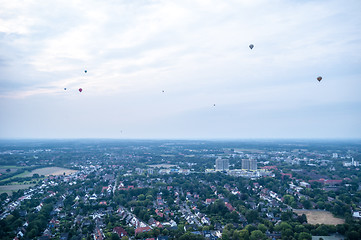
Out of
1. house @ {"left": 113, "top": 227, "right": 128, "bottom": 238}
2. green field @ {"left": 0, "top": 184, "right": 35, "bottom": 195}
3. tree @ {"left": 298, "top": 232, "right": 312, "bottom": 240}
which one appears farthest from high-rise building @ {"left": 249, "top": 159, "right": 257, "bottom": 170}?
green field @ {"left": 0, "top": 184, "right": 35, "bottom": 195}

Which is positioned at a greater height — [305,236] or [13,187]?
[305,236]

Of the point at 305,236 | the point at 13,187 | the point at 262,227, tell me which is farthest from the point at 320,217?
the point at 13,187

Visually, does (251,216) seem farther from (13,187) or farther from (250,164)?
(13,187)

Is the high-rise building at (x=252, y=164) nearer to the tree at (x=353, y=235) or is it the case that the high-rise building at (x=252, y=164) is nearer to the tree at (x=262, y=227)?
the tree at (x=262, y=227)

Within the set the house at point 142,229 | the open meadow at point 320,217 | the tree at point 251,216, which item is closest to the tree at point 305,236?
the tree at point 251,216

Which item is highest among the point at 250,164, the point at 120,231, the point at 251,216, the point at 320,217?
the point at 250,164

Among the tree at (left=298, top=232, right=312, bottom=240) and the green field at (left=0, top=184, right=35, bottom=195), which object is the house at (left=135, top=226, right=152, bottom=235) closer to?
the tree at (left=298, top=232, right=312, bottom=240)

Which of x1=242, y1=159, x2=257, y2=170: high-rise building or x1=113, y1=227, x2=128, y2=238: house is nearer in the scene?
x1=113, y1=227, x2=128, y2=238: house

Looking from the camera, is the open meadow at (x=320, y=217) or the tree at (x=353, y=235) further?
the open meadow at (x=320, y=217)

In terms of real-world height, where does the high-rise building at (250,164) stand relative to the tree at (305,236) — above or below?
above

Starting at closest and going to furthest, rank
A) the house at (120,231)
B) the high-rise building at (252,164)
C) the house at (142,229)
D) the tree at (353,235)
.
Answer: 1. the tree at (353,235)
2. the house at (120,231)
3. the house at (142,229)
4. the high-rise building at (252,164)

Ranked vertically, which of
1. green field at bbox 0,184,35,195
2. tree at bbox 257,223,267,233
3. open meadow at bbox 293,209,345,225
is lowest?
open meadow at bbox 293,209,345,225
